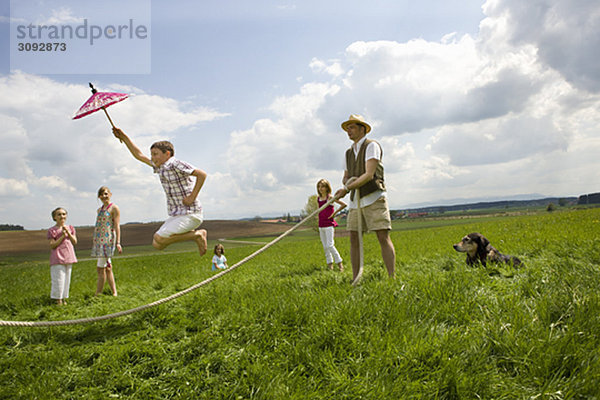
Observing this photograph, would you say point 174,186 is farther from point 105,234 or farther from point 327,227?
point 327,227

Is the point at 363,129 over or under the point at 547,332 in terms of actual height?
over

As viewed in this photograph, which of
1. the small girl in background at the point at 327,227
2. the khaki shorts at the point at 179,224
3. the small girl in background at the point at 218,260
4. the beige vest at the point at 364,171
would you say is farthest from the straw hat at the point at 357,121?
the small girl in background at the point at 218,260

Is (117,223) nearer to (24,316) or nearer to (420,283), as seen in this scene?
(24,316)

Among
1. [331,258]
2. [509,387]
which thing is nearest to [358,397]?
[509,387]

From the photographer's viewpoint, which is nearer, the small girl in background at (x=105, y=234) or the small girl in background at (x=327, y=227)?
the small girl in background at (x=105, y=234)

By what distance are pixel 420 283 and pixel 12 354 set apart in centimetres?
497

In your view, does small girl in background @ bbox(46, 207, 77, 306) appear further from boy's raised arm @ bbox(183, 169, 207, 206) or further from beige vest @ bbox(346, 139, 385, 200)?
beige vest @ bbox(346, 139, 385, 200)

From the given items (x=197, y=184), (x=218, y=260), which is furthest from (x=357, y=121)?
(x=218, y=260)

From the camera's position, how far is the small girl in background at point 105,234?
22.9ft

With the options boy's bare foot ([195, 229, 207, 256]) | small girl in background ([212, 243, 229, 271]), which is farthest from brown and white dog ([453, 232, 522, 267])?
small girl in background ([212, 243, 229, 271])

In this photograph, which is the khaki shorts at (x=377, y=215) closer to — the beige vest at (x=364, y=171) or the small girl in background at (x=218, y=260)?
the beige vest at (x=364, y=171)

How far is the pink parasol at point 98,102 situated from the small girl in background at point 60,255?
4.22 m

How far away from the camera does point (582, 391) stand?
8.27ft

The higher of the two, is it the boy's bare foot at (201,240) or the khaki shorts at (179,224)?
the khaki shorts at (179,224)
